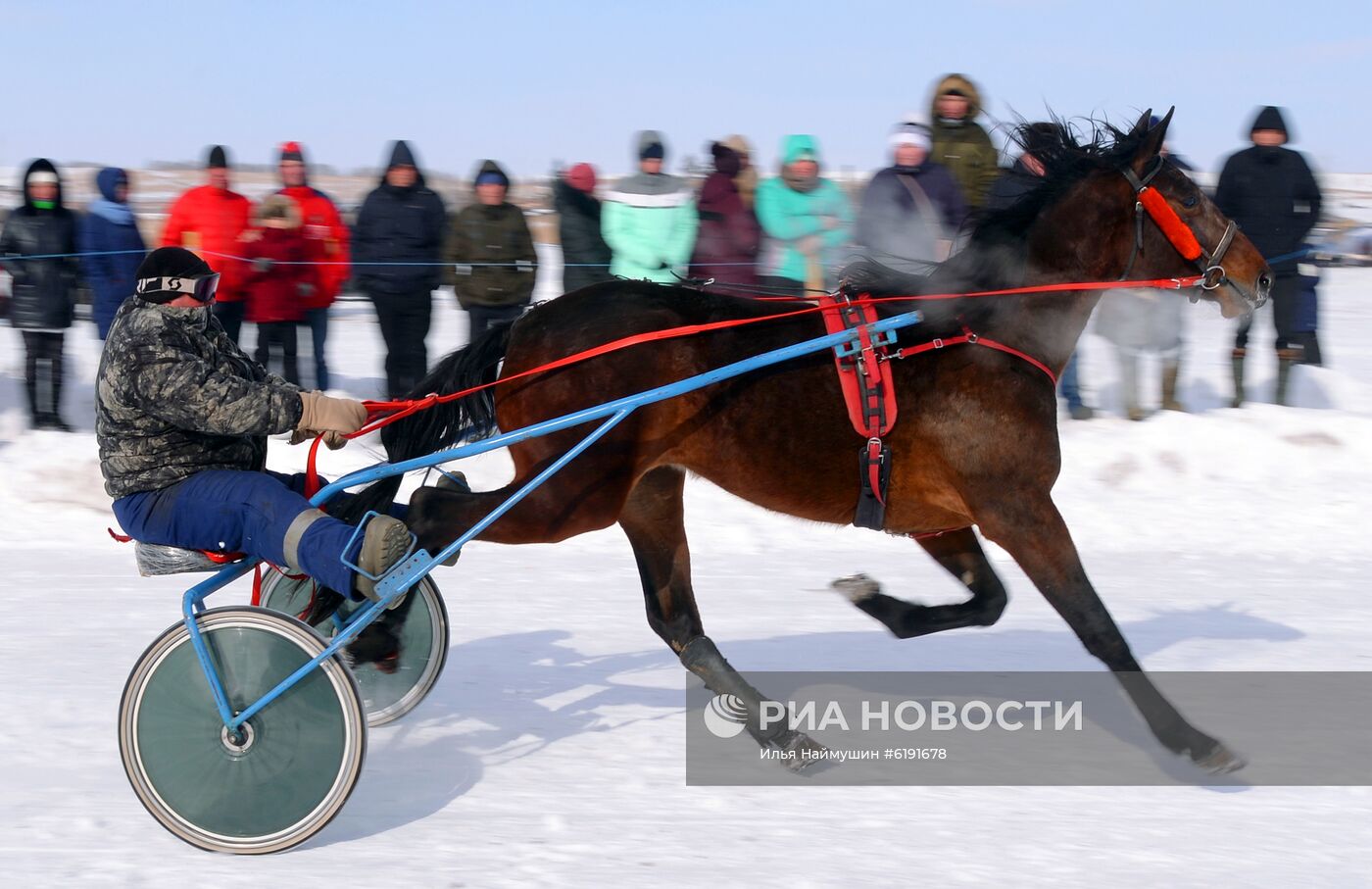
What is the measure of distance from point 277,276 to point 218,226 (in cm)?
39

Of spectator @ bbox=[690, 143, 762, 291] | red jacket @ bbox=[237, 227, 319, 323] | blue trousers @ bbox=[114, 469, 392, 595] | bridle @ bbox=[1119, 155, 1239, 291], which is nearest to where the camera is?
blue trousers @ bbox=[114, 469, 392, 595]

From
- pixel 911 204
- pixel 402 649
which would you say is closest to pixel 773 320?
pixel 402 649

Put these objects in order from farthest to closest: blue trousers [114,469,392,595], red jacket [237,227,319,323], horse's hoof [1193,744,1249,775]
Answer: red jacket [237,227,319,323] → horse's hoof [1193,744,1249,775] → blue trousers [114,469,392,595]

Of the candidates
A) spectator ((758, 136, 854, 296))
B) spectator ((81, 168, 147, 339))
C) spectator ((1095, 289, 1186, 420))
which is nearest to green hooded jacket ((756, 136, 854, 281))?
spectator ((758, 136, 854, 296))

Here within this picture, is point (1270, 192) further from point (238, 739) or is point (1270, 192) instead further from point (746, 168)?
point (238, 739)

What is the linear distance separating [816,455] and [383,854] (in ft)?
5.44

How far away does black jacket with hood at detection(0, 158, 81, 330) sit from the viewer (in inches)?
313

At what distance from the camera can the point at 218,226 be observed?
7664 millimetres

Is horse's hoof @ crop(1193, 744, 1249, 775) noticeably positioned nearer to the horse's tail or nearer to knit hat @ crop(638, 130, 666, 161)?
the horse's tail

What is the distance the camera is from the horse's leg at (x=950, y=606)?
15.7 ft

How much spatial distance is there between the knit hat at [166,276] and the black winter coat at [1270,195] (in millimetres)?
5800

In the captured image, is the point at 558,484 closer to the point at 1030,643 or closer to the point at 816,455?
the point at 816,455

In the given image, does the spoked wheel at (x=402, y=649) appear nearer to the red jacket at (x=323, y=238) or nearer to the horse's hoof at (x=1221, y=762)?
the horse's hoof at (x=1221, y=762)

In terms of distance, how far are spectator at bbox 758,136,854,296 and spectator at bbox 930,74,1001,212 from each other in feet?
1.95
